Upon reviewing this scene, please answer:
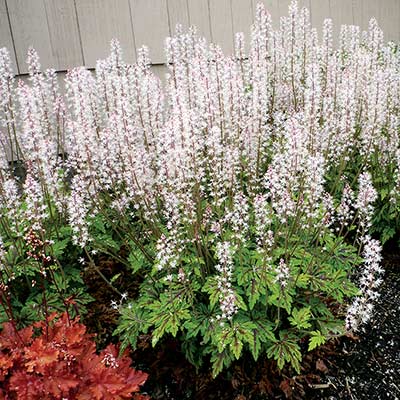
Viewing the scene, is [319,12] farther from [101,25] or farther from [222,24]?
[101,25]

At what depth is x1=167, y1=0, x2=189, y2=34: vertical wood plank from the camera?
19.0ft

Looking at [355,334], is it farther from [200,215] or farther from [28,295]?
[28,295]

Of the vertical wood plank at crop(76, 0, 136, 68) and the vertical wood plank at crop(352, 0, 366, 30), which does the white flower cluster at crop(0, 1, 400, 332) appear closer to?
the vertical wood plank at crop(76, 0, 136, 68)

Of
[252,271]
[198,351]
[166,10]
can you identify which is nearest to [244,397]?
[198,351]

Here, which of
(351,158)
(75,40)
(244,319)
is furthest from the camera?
(75,40)

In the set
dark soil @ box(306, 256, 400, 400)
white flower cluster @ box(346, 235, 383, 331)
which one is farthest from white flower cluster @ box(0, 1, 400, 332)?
dark soil @ box(306, 256, 400, 400)

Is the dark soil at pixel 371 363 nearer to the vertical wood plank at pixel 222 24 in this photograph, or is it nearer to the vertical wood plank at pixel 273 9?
the vertical wood plank at pixel 222 24

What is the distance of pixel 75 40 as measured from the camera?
5305mm

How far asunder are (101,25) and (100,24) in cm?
2

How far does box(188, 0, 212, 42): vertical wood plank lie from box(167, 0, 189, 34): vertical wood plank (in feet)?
0.22

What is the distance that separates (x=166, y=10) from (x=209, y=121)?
301 centimetres

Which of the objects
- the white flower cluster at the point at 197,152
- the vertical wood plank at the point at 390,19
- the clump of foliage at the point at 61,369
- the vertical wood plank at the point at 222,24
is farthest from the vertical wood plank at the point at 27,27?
the vertical wood plank at the point at 390,19

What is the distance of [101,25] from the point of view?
5402mm

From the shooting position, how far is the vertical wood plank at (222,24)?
240 inches
